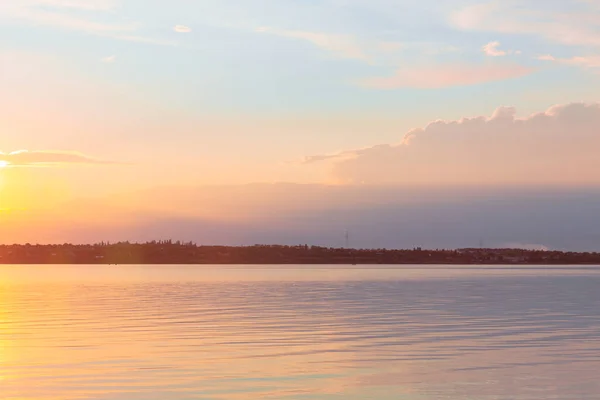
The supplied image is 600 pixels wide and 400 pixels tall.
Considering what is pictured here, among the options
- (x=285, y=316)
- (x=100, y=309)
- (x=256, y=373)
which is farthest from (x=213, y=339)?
(x=100, y=309)

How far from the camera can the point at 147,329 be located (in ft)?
158

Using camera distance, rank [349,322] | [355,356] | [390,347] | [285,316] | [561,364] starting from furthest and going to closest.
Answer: [285,316]
[349,322]
[390,347]
[355,356]
[561,364]

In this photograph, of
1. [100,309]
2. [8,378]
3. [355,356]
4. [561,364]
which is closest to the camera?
[8,378]

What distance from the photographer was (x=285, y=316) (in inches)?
2263

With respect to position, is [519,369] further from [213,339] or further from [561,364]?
[213,339]

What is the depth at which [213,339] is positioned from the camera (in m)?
42.2

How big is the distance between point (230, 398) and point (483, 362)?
11.8m

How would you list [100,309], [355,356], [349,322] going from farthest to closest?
1. [100,309]
2. [349,322]
3. [355,356]

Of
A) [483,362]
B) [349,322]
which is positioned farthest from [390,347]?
[349,322]

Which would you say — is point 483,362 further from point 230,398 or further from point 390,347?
point 230,398

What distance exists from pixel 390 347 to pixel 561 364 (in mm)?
8169

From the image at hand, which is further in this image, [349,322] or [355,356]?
[349,322]

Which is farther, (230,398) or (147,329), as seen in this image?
(147,329)

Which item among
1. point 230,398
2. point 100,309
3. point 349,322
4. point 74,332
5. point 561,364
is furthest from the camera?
point 100,309
